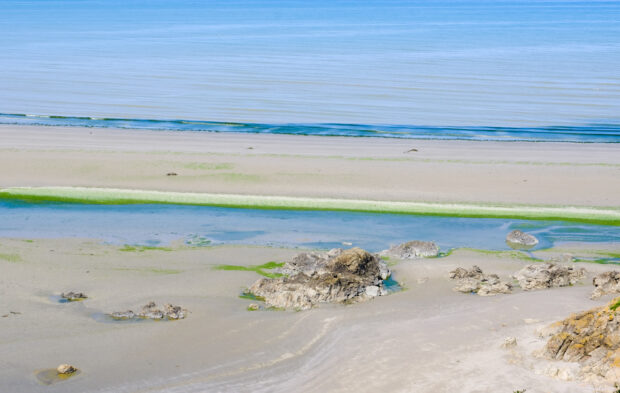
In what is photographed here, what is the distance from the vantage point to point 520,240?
16.1 metres

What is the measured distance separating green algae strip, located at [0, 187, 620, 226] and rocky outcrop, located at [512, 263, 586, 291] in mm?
4884

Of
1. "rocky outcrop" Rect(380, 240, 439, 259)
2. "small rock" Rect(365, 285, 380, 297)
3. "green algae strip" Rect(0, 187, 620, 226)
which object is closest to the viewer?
"small rock" Rect(365, 285, 380, 297)

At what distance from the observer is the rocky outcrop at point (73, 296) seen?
12.7 meters

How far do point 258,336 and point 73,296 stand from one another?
3.41 meters

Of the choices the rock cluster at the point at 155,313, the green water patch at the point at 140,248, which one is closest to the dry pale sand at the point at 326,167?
the green water patch at the point at 140,248

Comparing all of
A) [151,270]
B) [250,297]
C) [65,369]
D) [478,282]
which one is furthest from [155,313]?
[478,282]

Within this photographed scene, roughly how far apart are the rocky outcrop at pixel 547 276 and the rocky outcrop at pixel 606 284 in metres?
0.59

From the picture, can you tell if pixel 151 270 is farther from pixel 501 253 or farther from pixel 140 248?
pixel 501 253

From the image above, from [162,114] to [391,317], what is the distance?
960 inches

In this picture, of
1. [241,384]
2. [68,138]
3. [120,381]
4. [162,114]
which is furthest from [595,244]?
[162,114]

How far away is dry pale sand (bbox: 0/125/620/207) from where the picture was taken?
67.7ft

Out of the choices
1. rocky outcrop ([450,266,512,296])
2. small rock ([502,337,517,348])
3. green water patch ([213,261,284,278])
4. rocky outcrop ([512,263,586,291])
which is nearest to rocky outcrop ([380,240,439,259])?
rocky outcrop ([450,266,512,296])

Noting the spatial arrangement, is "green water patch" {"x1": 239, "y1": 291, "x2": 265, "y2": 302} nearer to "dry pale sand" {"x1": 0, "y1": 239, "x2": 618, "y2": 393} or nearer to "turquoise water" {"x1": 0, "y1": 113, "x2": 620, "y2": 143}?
"dry pale sand" {"x1": 0, "y1": 239, "x2": 618, "y2": 393}

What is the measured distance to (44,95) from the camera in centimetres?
3978
